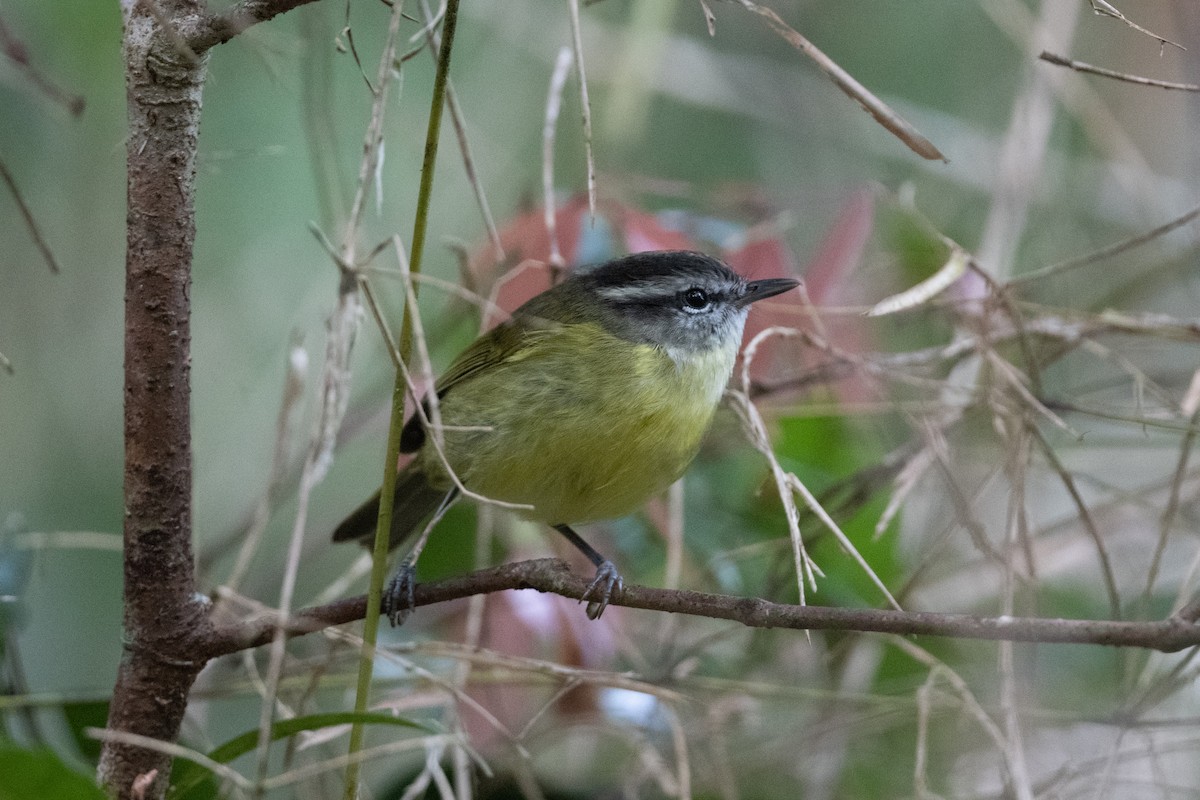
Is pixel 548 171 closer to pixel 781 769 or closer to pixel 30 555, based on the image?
pixel 30 555

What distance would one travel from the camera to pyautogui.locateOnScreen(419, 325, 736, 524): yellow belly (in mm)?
2188

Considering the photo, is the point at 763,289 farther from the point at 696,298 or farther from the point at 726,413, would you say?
the point at 726,413

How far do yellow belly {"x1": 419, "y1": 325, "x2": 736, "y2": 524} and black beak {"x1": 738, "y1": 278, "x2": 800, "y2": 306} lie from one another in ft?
0.81

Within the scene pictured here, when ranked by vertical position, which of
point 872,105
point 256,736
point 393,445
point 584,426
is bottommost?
point 256,736

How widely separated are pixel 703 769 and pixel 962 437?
1044mm

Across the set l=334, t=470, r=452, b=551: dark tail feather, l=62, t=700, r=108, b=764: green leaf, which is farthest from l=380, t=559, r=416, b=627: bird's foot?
l=62, t=700, r=108, b=764: green leaf

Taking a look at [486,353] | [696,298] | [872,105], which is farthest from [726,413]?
[872,105]

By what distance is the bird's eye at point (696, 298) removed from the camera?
2.64m

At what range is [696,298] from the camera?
2.65 meters

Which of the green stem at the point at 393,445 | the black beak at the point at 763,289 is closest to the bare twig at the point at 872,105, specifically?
the green stem at the point at 393,445

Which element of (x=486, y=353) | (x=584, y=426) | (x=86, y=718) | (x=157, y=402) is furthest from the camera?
(x=486, y=353)

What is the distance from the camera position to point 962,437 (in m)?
2.94

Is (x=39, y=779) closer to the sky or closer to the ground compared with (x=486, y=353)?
closer to the ground

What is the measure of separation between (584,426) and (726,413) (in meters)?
0.69
